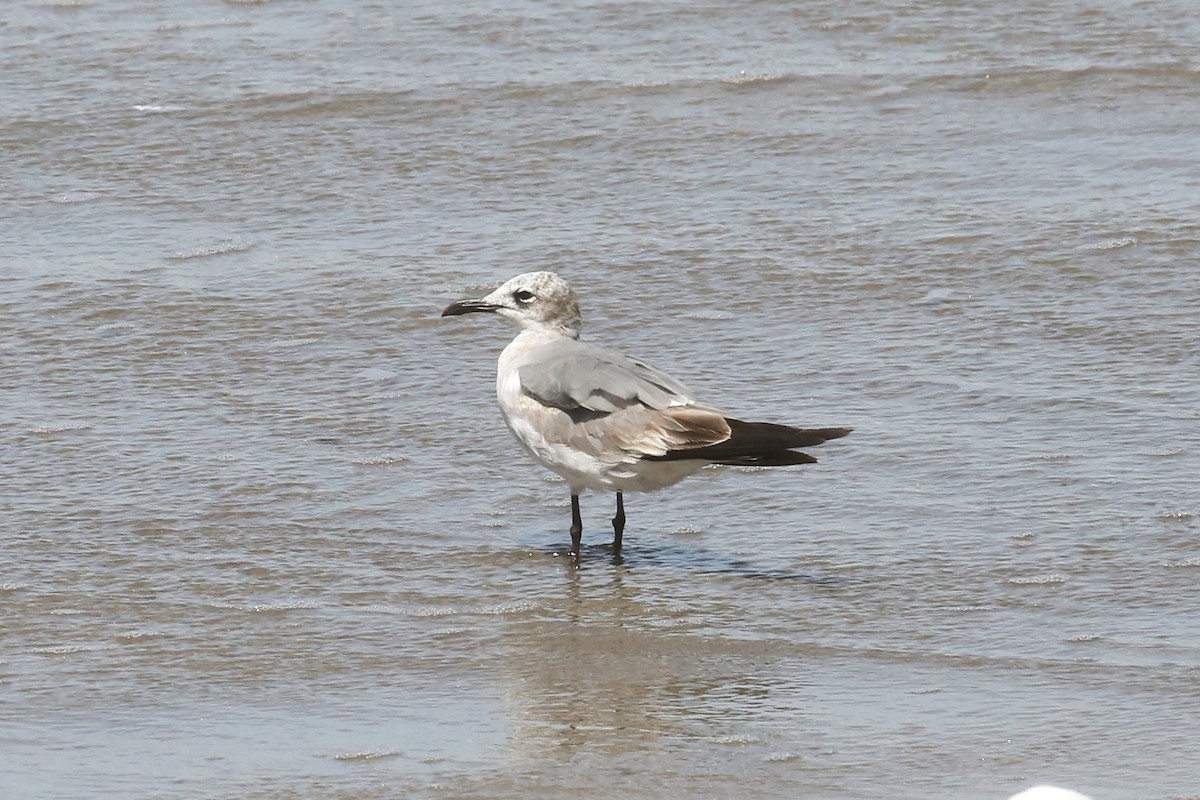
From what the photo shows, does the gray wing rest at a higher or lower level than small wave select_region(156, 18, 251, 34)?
lower

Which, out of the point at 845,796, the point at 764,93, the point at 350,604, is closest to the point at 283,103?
the point at 764,93

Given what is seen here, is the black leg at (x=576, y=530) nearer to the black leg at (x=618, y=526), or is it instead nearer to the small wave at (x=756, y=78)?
the black leg at (x=618, y=526)

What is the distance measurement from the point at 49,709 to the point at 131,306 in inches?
132

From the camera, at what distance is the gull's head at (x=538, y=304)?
248 inches

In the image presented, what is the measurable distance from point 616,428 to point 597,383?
16 centimetres

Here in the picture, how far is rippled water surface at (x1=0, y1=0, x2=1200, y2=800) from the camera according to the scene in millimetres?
4637

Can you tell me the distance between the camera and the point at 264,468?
644 centimetres

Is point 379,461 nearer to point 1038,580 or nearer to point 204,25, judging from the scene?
point 1038,580

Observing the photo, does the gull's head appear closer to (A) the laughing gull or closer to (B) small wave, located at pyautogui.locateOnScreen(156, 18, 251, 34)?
(A) the laughing gull

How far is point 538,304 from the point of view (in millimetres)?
6309

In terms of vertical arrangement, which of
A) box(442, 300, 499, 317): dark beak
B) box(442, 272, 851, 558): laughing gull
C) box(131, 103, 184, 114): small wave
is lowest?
box(442, 272, 851, 558): laughing gull

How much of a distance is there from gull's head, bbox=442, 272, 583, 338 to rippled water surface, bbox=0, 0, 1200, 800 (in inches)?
21.1

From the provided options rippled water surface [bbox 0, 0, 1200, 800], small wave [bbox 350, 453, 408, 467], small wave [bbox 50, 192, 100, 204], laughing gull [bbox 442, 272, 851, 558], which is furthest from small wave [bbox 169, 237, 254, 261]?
laughing gull [bbox 442, 272, 851, 558]

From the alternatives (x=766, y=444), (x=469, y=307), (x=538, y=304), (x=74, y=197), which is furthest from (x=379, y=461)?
(x=74, y=197)
